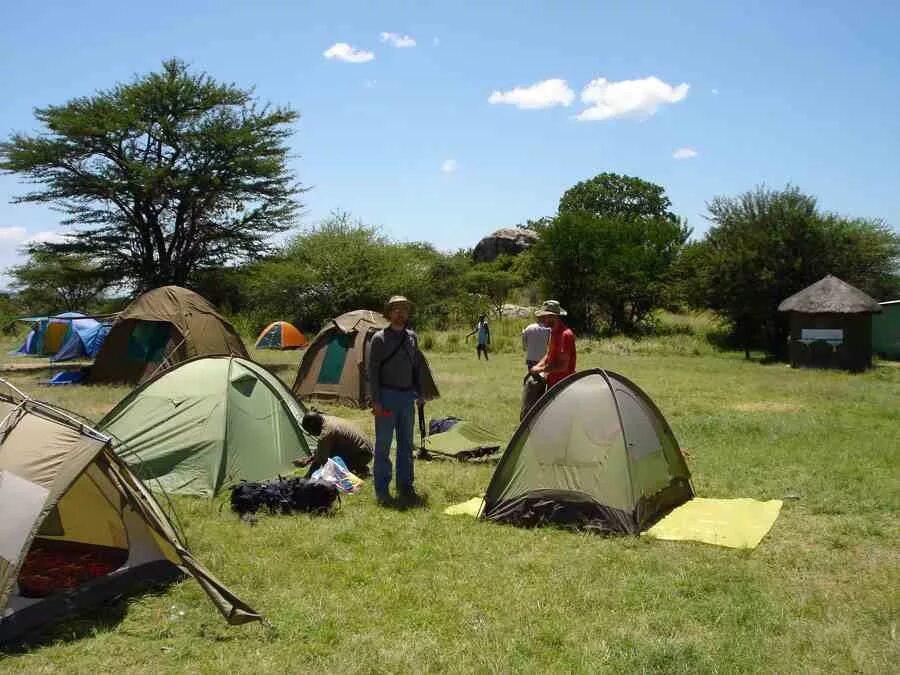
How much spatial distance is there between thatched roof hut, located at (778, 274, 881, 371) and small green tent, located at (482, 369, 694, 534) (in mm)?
16342

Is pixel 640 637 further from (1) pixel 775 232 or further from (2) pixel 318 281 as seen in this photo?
(2) pixel 318 281

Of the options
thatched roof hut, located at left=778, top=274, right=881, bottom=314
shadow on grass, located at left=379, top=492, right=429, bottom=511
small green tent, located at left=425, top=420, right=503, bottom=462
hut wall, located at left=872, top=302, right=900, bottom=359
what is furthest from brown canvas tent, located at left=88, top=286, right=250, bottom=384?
hut wall, located at left=872, top=302, right=900, bottom=359

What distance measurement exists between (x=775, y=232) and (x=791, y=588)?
23790 mm

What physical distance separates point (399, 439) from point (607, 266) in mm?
27352

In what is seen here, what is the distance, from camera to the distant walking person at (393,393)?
25.5 feet

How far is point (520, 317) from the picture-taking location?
1460 inches

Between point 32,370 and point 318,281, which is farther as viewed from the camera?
point 318,281

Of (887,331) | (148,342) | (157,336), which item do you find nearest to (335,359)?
(157,336)

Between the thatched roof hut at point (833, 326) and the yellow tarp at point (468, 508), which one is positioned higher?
the thatched roof hut at point (833, 326)

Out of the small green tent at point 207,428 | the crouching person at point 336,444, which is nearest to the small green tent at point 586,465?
the crouching person at point 336,444

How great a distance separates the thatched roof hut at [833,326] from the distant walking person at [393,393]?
56.5 ft

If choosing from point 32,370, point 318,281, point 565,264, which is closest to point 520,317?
point 565,264

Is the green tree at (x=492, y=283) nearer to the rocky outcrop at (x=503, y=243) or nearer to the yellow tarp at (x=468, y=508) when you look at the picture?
the rocky outcrop at (x=503, y=243)

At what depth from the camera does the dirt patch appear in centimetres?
1378
